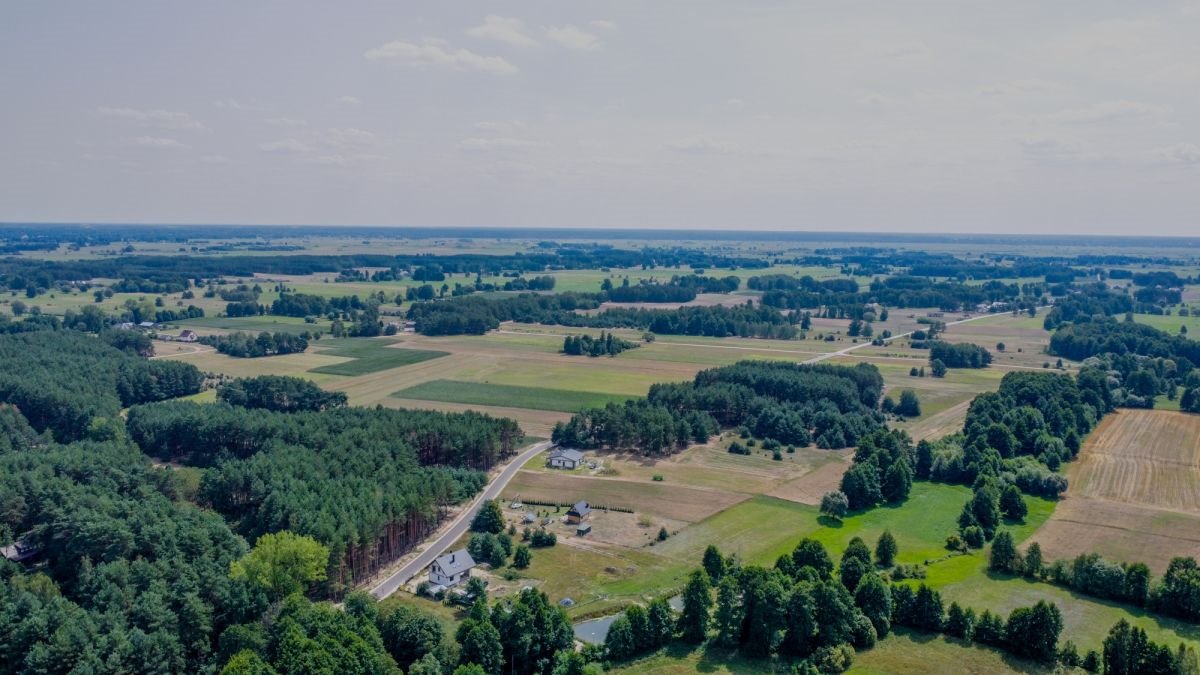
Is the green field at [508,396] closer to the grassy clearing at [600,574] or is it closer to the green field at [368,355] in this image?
the green field at [368,355]

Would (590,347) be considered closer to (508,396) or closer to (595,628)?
(508,396)

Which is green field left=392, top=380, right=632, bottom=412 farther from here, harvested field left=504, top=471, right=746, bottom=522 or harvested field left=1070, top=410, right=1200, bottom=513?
harvested field left=1070, top=410, right=1200, bottom=513

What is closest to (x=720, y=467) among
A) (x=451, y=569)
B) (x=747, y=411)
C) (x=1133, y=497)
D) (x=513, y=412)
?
(x=747, y=411)

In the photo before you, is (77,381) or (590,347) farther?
(590,347)

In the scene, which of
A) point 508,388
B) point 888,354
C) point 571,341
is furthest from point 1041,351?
point 508,388

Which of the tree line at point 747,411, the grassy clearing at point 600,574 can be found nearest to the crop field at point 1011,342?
the tree line at point 747,411

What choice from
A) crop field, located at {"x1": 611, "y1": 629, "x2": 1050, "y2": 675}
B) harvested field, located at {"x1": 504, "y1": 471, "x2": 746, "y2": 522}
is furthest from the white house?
harvested field, located at {"x1": 504, "y1": 471, "x2": 746, "y2": 522}

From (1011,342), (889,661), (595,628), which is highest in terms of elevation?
(1011,342)
